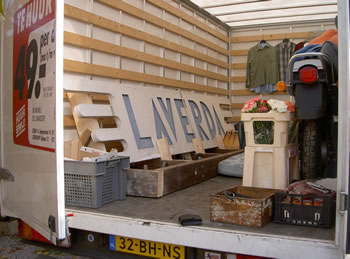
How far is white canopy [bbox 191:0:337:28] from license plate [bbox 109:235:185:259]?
14.5 ft

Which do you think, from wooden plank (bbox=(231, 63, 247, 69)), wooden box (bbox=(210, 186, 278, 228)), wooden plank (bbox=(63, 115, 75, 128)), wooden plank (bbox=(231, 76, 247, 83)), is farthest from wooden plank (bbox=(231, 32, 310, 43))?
wooden box (bbox=(210, 186, 278, 228))

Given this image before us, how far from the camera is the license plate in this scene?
2164mm

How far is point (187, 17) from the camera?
581cm

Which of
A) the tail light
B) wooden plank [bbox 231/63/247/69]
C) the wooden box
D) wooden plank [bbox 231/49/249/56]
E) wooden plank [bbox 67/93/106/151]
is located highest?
wooden plank [bbox 231/49/249/56]

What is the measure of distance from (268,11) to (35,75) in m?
5.05

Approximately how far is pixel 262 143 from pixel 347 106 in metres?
1.47

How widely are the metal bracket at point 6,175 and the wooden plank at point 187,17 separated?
118 inches

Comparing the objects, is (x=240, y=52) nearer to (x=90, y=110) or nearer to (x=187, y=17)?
(x=187, y=17)

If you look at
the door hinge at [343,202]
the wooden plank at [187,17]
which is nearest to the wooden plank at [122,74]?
the wooden plank at [187,17]

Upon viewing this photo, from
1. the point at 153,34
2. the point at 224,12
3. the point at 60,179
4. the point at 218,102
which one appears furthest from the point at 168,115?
the point at 60,179

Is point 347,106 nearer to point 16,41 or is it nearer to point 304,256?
point 304,256

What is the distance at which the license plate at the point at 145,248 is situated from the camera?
2164mm

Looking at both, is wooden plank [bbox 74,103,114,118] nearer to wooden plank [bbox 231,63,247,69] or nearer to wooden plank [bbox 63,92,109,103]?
wooden plank [bbox 63,92,109,103]

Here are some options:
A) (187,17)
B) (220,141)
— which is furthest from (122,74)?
(220,141)
